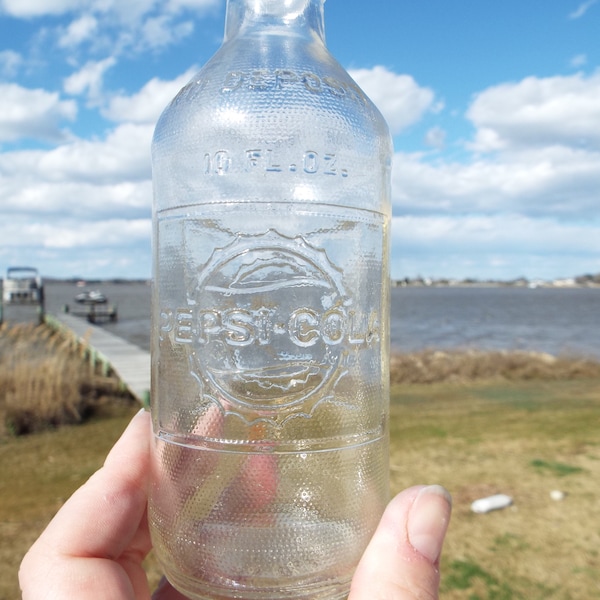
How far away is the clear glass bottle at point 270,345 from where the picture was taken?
1674 millimetres

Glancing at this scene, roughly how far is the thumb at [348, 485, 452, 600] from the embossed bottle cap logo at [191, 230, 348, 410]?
406 millimetres

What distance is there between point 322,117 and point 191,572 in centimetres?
132

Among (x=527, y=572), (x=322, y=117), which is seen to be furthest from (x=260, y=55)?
(x=527, y=572)

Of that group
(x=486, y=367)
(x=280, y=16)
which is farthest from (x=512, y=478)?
(x=486, y=367)

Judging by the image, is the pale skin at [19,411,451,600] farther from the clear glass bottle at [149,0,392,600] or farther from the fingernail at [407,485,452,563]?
the clear glass bottle at [149,0,392,600]

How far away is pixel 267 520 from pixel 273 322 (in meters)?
0.53

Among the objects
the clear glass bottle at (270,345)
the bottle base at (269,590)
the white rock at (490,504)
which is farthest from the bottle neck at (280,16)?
the white rock at (490,504)

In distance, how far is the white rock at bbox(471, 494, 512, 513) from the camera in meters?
6.42

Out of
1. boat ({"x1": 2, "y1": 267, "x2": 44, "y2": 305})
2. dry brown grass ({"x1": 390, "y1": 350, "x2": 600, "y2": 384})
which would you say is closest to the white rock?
dry brown grass ({"x1": 390, "y1": 350, "x2": 600, "y2": 384})

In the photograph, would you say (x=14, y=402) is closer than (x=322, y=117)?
No

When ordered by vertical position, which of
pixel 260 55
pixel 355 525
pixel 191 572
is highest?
pixel 260 55

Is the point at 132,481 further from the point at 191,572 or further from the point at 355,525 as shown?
the point at 355,525

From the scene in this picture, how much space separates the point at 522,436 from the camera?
911cm

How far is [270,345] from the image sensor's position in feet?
5.61
